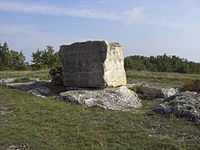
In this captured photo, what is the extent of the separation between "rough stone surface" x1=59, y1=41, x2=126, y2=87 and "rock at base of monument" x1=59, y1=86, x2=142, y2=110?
1125 millimetres

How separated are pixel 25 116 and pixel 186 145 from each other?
5092mm

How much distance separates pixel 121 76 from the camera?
44.4 feet

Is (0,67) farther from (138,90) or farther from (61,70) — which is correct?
(138,90)

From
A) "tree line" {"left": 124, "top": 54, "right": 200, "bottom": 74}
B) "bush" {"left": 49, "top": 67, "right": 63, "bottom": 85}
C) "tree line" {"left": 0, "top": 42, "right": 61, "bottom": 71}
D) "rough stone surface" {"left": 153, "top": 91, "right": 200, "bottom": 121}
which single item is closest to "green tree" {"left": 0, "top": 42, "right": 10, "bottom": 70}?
"tree line" {"left": 0, "top": 42, "right": 61, "bottom": 71}

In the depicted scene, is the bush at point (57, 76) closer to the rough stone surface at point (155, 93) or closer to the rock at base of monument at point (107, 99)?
the rock at base of monument at point (107, 99)

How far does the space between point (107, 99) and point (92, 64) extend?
288cm

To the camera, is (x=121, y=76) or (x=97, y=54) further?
(x=121, y=76)

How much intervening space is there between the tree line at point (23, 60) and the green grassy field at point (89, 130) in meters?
35.0

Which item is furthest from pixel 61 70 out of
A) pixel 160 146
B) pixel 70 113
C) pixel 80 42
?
pixel 160 146

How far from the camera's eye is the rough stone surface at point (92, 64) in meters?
12.1

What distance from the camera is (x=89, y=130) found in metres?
5.78

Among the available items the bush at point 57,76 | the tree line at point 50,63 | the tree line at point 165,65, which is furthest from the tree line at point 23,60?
the bush at point 57,76

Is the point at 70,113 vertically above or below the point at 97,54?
below

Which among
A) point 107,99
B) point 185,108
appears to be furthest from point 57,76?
point 185,108
